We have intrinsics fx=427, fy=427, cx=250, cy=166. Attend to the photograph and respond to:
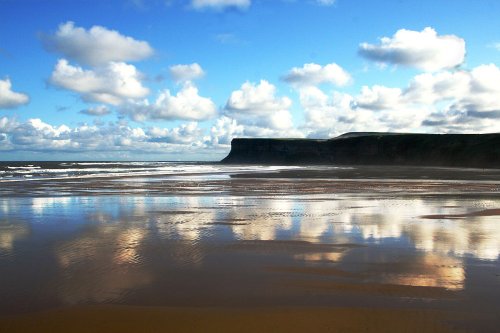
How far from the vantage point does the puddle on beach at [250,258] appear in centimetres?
648

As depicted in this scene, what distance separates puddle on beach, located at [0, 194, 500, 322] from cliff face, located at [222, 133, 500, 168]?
8769 cm

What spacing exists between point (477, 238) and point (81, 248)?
966 centimetres

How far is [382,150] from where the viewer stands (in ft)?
424

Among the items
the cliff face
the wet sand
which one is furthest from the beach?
the cliff face

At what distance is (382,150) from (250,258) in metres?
127

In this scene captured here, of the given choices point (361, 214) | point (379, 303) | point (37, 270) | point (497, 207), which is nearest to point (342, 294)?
point (379, 303)

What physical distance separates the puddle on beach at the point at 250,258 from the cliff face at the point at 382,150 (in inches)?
3452

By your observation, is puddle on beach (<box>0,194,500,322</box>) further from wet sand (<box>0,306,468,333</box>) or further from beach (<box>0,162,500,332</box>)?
wet sand (<box>0,306,468,333</box>)

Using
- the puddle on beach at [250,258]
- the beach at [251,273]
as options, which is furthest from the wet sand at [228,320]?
the puddle on beach at [250,258]

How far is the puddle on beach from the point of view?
21.3 ft

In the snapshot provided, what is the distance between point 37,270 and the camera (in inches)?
313

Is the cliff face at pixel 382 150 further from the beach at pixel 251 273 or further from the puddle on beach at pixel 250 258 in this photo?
the beach at pixel 251 273

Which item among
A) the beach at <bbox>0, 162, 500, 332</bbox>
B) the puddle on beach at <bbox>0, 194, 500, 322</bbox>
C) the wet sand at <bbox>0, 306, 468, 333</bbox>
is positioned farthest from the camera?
the puddle on beach at <bbox>0, 194, 500, 322</bbox>

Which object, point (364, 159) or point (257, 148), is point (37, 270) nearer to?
point (364, 159)
